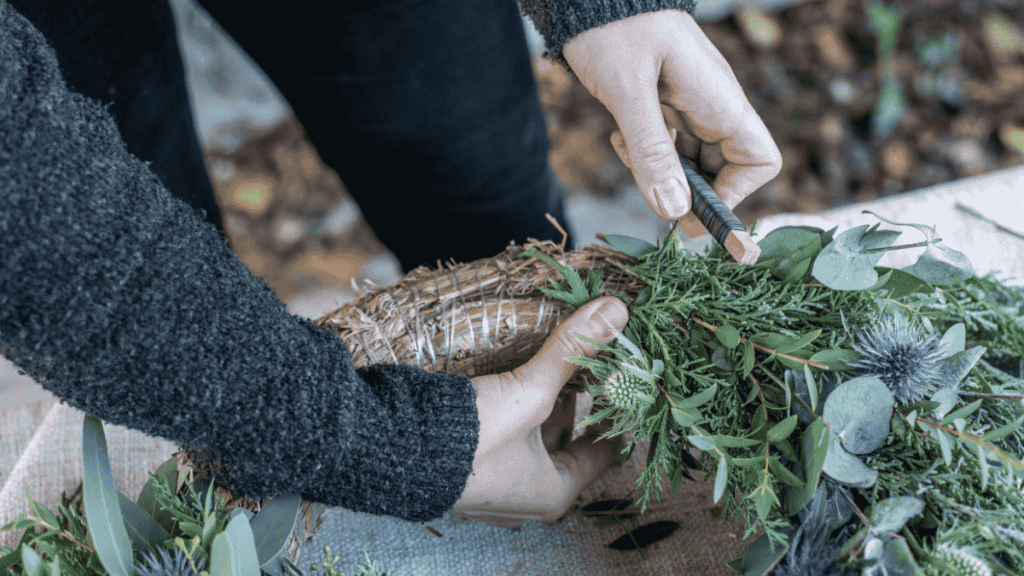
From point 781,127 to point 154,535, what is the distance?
1430mm

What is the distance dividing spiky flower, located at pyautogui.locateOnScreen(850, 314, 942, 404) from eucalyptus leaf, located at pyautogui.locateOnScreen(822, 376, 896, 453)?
14mm

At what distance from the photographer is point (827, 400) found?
476 millimetres

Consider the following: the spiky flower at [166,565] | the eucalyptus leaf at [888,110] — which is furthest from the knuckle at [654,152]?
the eucalyptus leaf at [888,110]

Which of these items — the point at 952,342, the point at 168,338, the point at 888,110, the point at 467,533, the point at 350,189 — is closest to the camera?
the point at 168,338

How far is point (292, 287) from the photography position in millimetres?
1406

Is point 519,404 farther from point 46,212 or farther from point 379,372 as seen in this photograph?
point 46,212

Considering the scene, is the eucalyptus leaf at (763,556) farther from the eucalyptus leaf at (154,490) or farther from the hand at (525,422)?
the eucalyptus leaf at (154,490)

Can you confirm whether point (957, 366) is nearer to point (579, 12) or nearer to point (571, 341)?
point (571, 341)

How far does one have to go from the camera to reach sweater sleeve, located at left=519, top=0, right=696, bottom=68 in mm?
499

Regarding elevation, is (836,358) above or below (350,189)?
below

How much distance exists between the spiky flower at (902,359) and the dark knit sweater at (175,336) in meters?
0.30

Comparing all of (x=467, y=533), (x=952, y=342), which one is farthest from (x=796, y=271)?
(x=467, y=533)

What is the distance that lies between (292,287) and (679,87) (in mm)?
1085

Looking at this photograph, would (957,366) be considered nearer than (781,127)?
Yes
